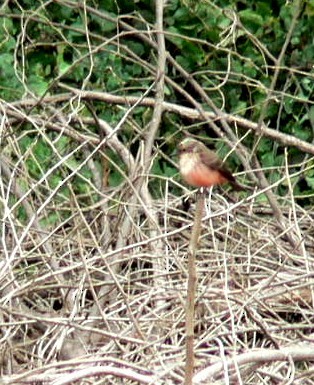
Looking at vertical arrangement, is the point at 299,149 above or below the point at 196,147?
below

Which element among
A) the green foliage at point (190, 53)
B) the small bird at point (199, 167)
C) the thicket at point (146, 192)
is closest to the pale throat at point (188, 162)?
the small bird at point (199, 167)

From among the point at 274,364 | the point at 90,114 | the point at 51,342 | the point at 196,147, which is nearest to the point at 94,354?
the point at 51,342

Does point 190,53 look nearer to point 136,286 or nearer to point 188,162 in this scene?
point 136,286

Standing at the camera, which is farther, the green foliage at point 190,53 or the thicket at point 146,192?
the green foliage at point 190,53

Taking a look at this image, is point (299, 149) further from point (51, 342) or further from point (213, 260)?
point (51, 342)

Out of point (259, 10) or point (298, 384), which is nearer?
point (298, 384)

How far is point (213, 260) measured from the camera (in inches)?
244

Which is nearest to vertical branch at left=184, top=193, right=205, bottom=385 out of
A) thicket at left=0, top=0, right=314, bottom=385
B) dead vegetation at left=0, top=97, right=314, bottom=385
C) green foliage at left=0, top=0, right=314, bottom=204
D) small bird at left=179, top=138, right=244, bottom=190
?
thicket at left=0, top=0, right=314, bottom=385

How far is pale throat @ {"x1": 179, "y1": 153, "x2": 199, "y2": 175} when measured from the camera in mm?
4859

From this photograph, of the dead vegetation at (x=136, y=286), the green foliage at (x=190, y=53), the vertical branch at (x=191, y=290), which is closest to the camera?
the vertical branch at (x=191, y=290)

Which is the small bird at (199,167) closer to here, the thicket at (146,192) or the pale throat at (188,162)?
the pale throat at (188,162)

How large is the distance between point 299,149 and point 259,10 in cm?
96

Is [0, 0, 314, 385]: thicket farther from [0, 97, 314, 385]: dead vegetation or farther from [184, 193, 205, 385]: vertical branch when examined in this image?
[184, 193, 205, 385]: vertical branch

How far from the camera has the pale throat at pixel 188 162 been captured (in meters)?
4.86
